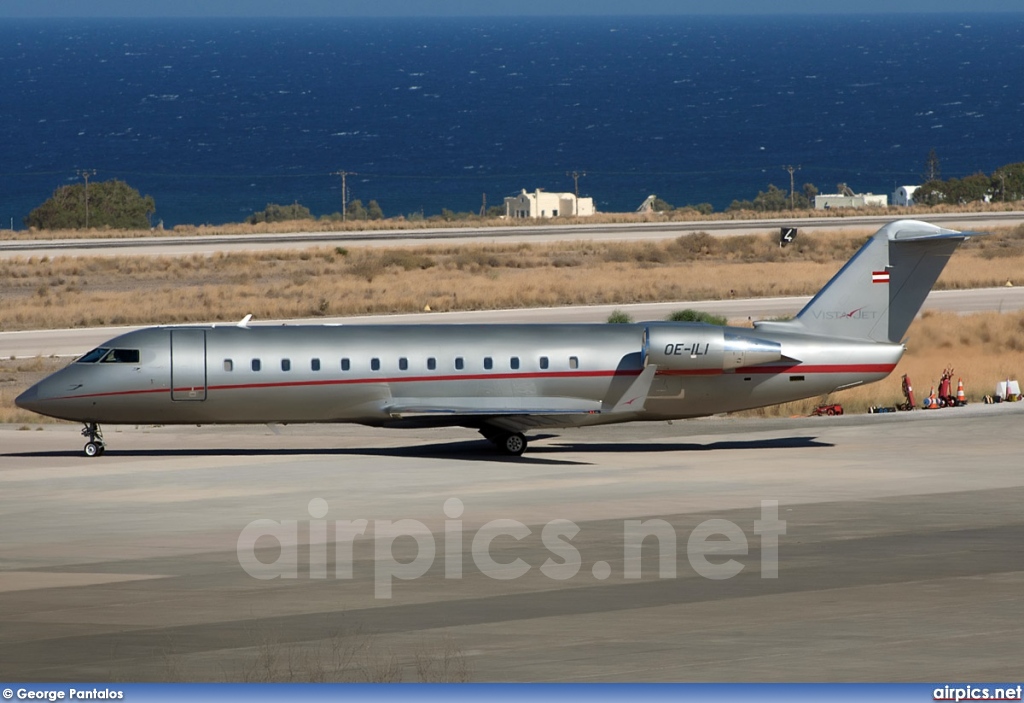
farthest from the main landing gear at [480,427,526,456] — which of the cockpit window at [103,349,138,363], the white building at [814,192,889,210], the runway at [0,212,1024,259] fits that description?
the white building at [814,192,889,210]

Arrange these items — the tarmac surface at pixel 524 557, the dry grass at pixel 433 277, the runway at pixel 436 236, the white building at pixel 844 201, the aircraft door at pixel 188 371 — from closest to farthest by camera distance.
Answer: the tarmac surface at pixel 524 557, the aircraft door at pixel 188 371, the dry grass at pixel 433 277, the runway at pixel 436 236, the white building at pixel 844 201

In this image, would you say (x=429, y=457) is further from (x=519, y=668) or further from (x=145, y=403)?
(x=519, y=668)

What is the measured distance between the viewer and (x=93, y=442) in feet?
109

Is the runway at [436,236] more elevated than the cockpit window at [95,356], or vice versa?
the runway at [436,236]

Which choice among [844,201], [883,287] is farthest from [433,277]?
[844,201]

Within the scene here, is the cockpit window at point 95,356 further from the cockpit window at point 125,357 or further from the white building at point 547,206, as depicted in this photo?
the white building at point 547,206

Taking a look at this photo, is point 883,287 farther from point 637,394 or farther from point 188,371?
point 188,371

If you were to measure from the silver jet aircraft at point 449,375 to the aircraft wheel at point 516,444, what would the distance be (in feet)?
0.10

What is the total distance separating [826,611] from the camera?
18.7 metres

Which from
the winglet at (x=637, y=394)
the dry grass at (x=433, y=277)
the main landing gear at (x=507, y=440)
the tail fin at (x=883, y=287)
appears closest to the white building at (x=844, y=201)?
the dry grass at (x=433, y=277)

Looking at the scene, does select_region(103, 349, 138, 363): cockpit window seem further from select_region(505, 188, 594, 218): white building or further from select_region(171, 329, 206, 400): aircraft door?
select_region(505, 188, 594, 218): white building

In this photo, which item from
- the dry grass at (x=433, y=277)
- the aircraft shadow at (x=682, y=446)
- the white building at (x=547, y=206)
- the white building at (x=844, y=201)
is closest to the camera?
the aircraft shadow at (x=682, y=446)

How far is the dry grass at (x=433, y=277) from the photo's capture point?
222ft

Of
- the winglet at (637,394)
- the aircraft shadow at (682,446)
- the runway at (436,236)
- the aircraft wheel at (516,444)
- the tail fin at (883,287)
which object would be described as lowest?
the aircraft shadow at (682,446)
